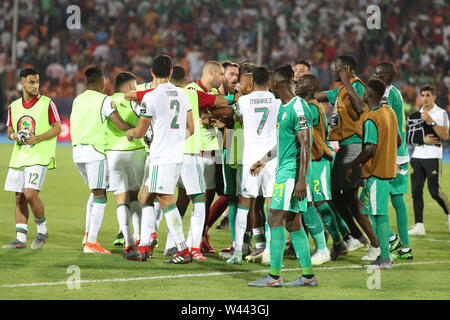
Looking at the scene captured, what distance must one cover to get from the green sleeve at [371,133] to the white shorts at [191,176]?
5.92 ft

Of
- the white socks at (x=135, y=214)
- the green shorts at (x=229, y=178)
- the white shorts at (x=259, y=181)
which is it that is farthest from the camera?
the white socks at (x=135, y=214)

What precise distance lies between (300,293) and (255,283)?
456 mm

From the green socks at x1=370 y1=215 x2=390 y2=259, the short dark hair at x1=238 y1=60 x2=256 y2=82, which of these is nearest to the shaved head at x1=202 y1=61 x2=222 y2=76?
the short dark hair at x1=238 y1=60 x2=256 y2=82

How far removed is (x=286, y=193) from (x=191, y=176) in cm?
192

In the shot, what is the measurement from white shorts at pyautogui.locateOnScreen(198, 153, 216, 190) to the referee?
136 inches

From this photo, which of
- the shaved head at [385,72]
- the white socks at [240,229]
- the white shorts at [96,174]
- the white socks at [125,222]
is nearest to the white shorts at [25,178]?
the white shorts at [96,174]

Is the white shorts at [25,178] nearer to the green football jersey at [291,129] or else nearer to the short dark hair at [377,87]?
the green football jersey at [291,129]

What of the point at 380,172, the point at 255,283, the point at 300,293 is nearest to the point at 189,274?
the point at 255,283

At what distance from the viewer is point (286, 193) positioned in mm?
6523

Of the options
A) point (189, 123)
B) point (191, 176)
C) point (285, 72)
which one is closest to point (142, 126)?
point (189, 123)

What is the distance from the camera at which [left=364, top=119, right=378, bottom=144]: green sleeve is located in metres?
7.75

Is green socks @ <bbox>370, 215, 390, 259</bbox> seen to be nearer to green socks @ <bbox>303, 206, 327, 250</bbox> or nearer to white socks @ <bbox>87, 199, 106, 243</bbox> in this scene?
green socks @ <bbox>303, 206, 327, 250</bbox>

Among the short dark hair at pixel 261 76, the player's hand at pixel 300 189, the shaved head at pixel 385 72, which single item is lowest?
the player's hand at pixel 300 189

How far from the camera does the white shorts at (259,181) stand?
8.14 metres
